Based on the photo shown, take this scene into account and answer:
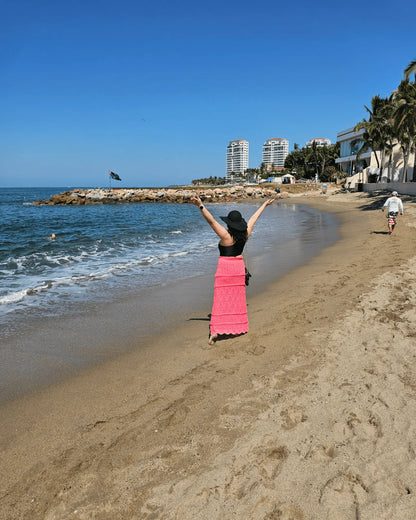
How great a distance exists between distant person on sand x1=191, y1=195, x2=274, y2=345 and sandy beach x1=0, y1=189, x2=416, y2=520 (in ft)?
0.81

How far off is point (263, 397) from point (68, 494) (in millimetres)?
1859

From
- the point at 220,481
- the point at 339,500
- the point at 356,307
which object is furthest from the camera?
the point at 356,307

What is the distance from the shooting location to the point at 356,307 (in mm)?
5676

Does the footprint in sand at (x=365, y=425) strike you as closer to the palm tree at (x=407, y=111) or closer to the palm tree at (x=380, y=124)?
the palm tree at (x=407, y=111)

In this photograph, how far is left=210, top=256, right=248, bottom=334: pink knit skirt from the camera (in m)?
4.67

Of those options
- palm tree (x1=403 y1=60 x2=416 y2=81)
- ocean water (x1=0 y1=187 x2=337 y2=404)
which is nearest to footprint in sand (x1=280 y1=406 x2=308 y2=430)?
ocean water (x1=0 y1=187 x2=337 y2=404)

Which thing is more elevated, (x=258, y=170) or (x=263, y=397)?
(x=258, y=170)

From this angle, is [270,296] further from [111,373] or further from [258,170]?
[258,170]

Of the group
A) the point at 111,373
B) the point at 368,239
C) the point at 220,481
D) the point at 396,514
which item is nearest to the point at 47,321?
the point at 111,373

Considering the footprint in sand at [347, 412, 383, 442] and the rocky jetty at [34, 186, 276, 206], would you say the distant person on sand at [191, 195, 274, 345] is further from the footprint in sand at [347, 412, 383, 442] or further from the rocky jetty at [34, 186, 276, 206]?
the rocky jetty at [34, 186, 276, 206]

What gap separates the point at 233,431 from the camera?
118 inches

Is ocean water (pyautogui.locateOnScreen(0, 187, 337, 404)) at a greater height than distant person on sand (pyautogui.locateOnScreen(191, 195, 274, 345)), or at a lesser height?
lesser

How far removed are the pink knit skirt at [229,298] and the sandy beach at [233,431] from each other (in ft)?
0.80

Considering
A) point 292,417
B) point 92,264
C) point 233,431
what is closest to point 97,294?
point 92,264
